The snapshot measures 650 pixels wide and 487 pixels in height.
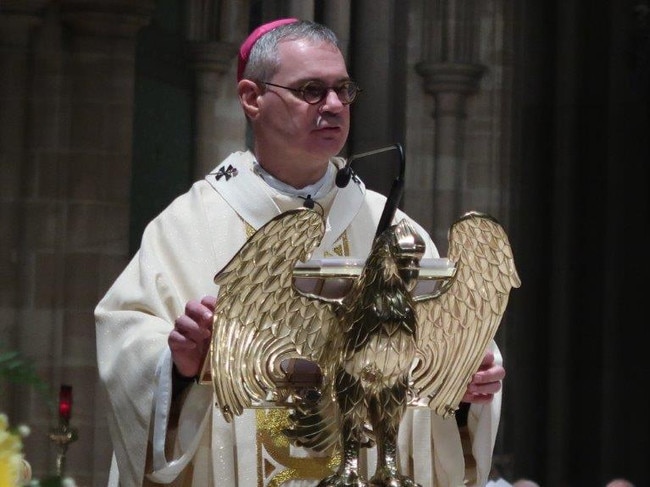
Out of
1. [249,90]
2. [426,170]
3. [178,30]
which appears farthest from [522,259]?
[249,90]

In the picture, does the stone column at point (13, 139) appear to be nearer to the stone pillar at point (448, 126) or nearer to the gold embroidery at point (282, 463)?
the stone pillar at point (448, 126)

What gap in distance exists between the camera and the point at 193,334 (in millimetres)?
3619

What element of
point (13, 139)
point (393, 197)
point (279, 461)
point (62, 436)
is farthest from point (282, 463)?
point (13, 139)

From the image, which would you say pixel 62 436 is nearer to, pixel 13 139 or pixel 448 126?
pixel 13 139

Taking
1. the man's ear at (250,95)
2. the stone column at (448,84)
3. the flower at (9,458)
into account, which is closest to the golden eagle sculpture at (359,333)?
the man's ear at (250,95)

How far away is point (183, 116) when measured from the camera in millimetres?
11844

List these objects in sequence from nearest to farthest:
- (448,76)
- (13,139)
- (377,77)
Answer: (13,139) < (377,77) < (448,76)

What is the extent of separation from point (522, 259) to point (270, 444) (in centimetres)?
1133

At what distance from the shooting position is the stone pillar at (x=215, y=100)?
11531mm

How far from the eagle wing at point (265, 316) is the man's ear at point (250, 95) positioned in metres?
0.77

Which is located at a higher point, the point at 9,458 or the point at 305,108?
the point at 305,108

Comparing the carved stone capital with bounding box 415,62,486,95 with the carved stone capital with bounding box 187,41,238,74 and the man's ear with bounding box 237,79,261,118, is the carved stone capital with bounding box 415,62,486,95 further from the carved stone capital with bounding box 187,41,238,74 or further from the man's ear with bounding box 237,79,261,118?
the man's ear with bounding box 237,79,261,118

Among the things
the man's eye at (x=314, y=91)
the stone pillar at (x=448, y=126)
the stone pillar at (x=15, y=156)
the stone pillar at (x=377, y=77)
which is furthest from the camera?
the stone pillar at (x=448, y=126)

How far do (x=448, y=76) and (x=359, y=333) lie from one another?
35.6 ft
